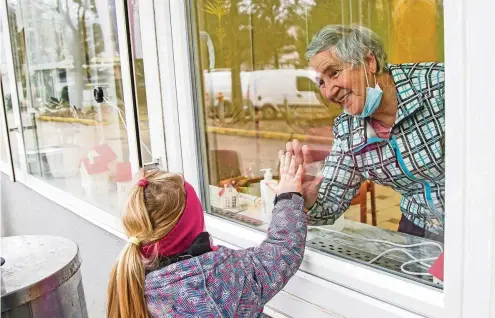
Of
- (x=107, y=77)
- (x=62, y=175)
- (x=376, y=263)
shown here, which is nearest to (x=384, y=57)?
(x=376, y=263)

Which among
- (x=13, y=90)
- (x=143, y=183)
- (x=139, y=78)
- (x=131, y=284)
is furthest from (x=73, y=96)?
(x=131, y=284)

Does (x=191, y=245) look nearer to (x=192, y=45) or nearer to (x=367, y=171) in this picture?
(x=367, y=171)

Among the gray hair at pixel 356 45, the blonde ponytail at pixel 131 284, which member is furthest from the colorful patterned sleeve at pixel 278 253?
the gray hair at pixel 356 45

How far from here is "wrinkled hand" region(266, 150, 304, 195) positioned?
1433mm

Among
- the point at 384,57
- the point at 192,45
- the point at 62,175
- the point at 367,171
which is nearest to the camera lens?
the point at 384,57

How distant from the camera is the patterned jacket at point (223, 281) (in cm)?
118

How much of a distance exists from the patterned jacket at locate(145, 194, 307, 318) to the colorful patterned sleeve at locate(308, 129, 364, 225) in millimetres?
274

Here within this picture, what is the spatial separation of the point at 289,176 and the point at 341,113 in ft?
0.80

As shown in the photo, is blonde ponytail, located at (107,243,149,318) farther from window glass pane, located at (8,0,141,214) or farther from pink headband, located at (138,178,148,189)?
window glass pane, located at (8,0,141,214)

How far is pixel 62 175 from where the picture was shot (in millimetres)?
3238

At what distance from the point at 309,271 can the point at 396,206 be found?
0.31 metres

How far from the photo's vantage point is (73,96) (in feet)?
9.92
